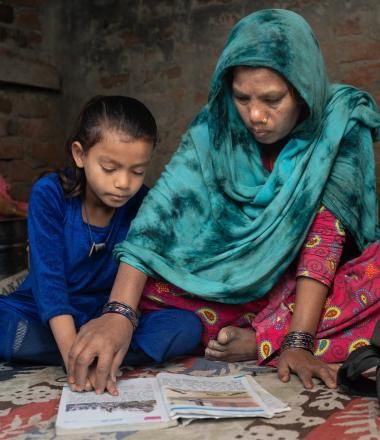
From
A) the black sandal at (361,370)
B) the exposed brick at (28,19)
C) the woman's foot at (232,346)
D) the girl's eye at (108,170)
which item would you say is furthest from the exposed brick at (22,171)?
the black sandal at (361,370)

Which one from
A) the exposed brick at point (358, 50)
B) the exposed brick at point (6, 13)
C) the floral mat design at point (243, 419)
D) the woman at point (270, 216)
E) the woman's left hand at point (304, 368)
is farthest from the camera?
the exposed brick at point (6, 13)

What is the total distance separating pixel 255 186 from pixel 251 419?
0.88 metres

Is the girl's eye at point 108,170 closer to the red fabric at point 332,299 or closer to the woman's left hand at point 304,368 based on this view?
the red fabric at point 332,299

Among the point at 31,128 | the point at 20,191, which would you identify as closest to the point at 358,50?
the point at 31,128

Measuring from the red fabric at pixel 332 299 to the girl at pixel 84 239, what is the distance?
24 cm

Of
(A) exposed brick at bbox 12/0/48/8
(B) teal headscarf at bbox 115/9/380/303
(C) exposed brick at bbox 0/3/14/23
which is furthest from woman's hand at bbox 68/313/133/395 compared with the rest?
(A) exposed brick at bbox 12/0/48/8

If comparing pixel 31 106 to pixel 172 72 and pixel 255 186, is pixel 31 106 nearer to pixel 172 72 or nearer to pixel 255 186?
pixel 172 72

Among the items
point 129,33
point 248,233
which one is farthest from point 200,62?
point 248,233

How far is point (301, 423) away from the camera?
150cm

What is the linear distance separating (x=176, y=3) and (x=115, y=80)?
2.47ft

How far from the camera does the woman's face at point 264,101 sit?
1956mm

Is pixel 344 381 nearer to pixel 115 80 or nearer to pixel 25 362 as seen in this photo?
pixel 25 362

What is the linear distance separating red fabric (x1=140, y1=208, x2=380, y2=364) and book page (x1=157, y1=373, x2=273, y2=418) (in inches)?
12.6

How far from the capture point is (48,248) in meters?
1.96
